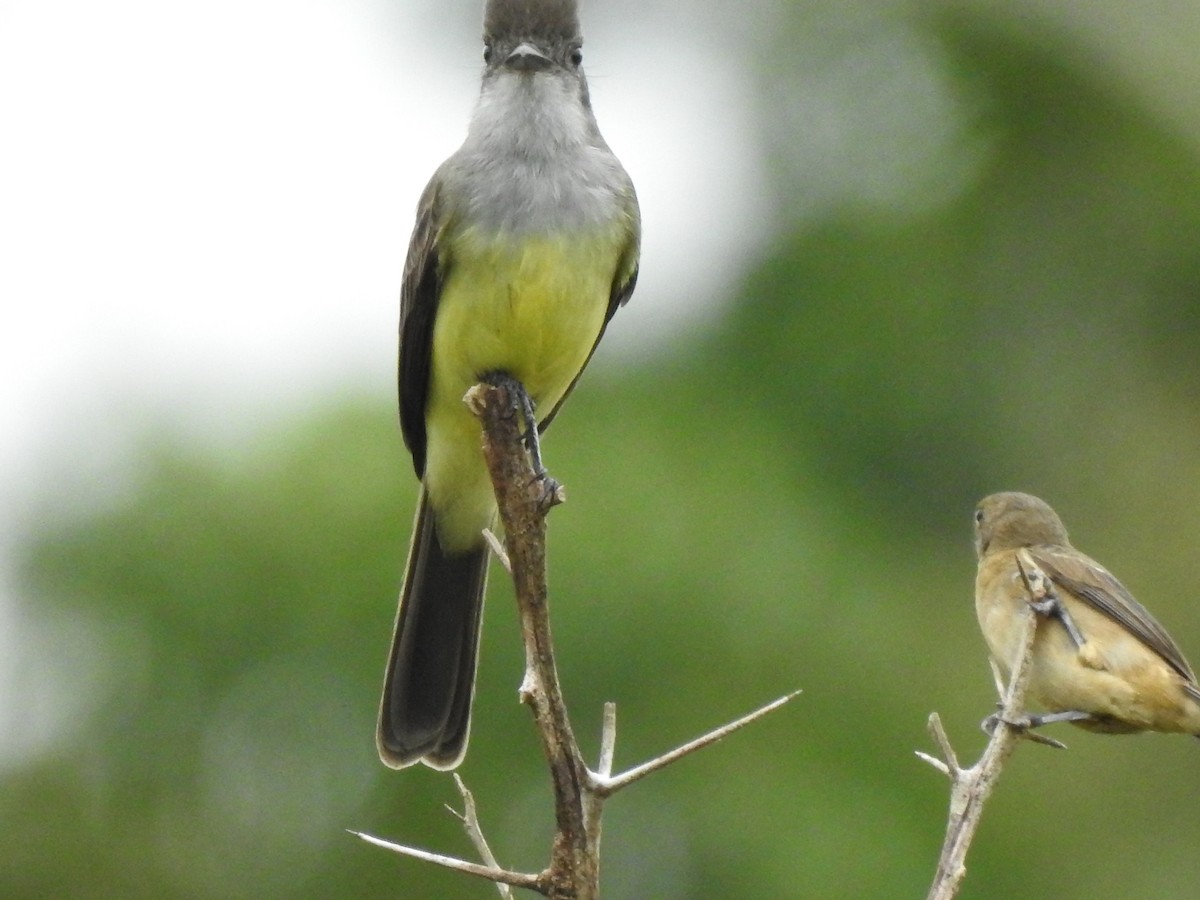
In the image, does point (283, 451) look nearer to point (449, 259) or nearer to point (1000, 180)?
point (449, 259)

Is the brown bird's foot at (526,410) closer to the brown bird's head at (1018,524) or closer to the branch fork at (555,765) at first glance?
the brown bird's head at (1018,524)

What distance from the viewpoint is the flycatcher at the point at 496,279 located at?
4887 mm

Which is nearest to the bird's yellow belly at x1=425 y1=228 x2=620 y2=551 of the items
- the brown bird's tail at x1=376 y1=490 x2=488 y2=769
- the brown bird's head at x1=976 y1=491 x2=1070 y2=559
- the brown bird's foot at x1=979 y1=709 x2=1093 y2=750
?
the brown bird's tail at x1=376 y1=490 x2=488 y2=769

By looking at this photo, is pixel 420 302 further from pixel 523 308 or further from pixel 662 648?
pixel 662 648

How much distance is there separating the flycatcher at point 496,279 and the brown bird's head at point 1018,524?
125 cm

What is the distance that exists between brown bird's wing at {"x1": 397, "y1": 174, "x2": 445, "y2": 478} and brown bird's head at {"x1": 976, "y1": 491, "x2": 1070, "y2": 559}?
65.7 inches

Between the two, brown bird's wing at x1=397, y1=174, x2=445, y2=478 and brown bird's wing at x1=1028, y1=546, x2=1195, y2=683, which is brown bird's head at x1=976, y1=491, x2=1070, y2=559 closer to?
brown bird's wing at x1=1028, y1=546, x2=1195, y2=683

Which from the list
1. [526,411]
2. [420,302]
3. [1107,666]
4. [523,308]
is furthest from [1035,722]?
[420,302]

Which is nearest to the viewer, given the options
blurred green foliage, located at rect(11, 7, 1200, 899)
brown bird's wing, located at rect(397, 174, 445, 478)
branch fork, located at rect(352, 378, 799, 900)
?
branch fork, located at rect(352, 378, 799, 900)

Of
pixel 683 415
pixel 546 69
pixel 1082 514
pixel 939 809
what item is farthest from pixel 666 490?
pixel 546 69

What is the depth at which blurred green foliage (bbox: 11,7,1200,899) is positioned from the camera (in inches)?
314

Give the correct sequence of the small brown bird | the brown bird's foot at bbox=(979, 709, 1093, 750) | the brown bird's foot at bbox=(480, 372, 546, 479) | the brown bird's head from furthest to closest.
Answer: the brown bird's foot at bbox=(480, 372, 546, 479) → the brown bird's head → the small brown bird → the brown bird's foot at bbox=(979, 709, 1093, 750)

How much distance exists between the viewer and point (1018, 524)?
4461mm

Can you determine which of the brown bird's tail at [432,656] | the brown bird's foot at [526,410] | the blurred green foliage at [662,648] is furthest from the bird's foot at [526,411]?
the blurred green foliage at [662,648]
